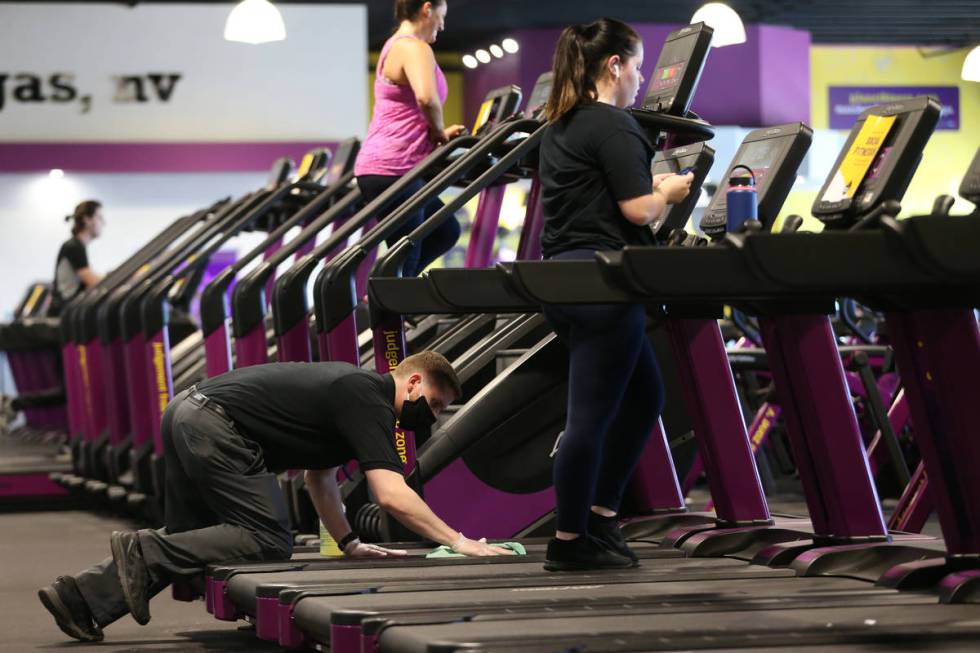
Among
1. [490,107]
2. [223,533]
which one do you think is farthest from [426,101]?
[223,533]

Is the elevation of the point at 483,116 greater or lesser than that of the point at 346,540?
greater

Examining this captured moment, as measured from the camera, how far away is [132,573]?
4.20 metres

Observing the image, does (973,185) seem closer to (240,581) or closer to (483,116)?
(240,581)

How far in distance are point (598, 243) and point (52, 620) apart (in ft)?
7.12

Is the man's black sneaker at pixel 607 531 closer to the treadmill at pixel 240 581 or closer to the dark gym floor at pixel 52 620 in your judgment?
the treadmill at pixel 240 581

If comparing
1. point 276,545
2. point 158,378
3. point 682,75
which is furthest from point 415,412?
point 158,378

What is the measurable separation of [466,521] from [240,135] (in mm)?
10476

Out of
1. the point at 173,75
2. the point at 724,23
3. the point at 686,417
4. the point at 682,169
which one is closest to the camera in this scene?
the point at 682,169

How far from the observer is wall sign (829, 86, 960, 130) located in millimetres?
18172

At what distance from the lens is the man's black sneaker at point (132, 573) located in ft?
13.7

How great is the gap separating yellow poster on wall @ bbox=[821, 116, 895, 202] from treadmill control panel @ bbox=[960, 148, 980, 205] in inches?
16.8

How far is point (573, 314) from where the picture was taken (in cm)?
376

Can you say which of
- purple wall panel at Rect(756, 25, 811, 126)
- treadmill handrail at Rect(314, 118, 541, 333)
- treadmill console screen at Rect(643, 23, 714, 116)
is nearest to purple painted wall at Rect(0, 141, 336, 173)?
purple wall panel at Rect(756, 25, 811, 126)

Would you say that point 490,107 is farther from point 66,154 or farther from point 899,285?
point 66,154
